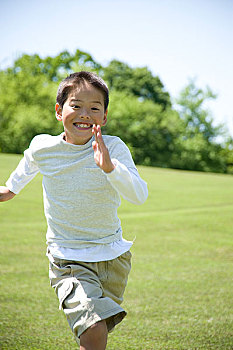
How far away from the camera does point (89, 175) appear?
2.46m

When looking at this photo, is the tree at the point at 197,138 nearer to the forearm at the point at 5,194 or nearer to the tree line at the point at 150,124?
the tree line at the point at 150,124

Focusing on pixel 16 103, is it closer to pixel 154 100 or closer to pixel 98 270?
pixel 154 100

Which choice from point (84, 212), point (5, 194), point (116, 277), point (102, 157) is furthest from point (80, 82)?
point (116, 277)

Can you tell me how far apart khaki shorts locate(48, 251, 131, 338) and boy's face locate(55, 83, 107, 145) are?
0.67 meters

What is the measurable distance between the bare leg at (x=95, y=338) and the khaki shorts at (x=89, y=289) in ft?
0.09

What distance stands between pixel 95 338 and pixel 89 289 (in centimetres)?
25

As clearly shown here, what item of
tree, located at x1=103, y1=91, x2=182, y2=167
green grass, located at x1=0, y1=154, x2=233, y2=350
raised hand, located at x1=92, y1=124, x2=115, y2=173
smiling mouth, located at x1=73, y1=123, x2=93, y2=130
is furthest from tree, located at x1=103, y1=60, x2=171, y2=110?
raised hand, located at x1=92, y1=124, x2=115, y2=173

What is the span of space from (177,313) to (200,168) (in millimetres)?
41176

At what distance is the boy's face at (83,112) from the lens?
8.11 feet

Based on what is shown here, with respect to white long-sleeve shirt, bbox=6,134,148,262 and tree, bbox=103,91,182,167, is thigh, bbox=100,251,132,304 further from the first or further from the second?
tree, bbox=103,91,182,167

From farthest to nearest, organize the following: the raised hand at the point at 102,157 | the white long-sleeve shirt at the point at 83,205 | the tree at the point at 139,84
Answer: the tree at the point at 139,84 → the white long-sleeve shirt at the point at 83,205 → the raised hand at the point at 102,157

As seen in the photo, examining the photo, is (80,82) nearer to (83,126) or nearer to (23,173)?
(83,126)

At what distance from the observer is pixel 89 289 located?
7.73 ft

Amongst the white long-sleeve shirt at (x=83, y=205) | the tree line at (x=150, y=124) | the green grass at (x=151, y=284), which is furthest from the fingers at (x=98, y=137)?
the tree line at (x=150, y=124)
